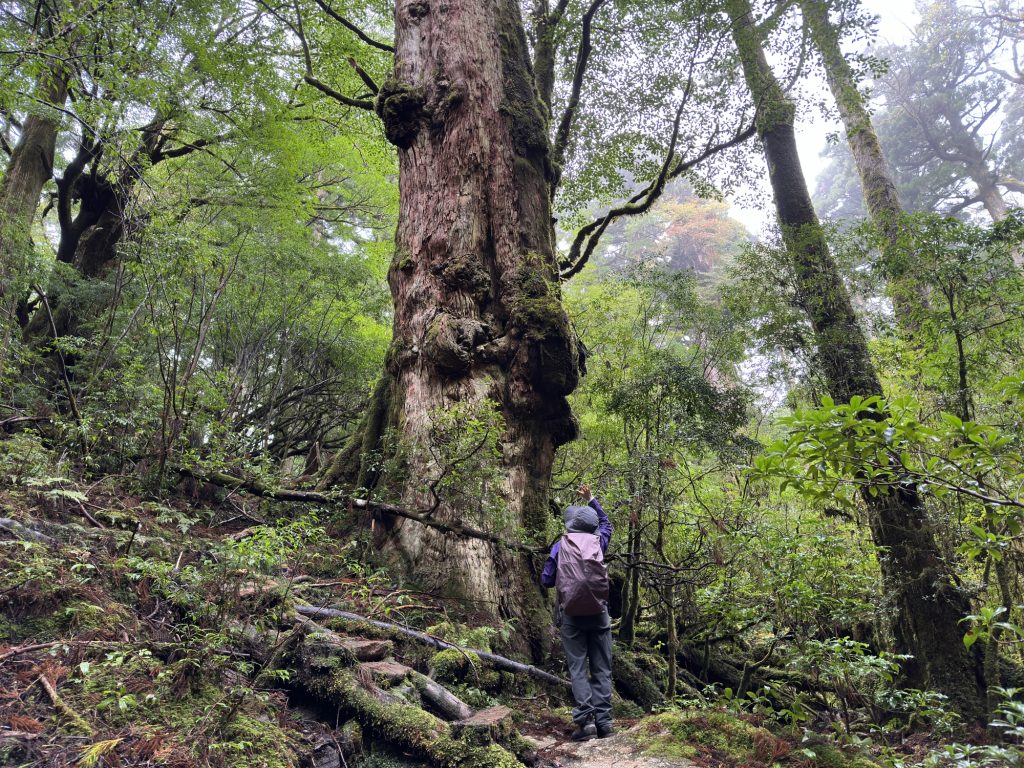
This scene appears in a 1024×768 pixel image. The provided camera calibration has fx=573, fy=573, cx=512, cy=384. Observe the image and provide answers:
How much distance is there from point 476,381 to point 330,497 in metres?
1.70

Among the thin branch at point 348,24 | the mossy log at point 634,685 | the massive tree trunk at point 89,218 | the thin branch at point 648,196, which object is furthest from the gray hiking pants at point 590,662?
the massive tree trunk at point 89,218

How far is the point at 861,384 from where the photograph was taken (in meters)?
7.22

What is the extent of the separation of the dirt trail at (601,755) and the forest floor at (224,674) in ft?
0.05

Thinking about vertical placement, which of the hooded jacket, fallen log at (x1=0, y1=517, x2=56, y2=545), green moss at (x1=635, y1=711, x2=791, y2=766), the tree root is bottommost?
green moss at (x1=635, y1=711, x2=791, y2=766)

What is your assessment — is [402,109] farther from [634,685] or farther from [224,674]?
[634,685]

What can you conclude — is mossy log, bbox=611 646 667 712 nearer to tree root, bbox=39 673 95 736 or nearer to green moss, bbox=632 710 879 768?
green moss, bbox=632 710 879 768

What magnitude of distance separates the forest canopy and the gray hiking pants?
26 centimetres

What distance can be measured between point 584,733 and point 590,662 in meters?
0.63

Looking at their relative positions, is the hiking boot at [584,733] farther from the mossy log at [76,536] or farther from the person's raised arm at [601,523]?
the mossy log at [76,536]

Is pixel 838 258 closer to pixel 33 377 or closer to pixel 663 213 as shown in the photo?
pixel 33 377

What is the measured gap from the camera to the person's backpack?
434 centimetres

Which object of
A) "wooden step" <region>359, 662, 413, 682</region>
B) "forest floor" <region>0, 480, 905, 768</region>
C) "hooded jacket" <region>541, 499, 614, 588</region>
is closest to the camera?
"forest floor" <region>0, 480, 905, 768</region>

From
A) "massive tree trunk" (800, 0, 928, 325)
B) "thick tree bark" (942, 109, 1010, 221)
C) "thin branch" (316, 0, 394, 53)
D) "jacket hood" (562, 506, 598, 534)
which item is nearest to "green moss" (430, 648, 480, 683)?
"jacket hood" (562, 506, 598, 534)

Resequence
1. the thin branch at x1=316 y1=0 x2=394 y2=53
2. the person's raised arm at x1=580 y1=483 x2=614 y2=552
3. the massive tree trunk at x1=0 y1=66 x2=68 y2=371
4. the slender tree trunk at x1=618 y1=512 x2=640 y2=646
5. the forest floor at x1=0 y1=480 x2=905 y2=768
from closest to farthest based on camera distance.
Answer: the forest floor at x1=0 y1=480 x2=905 y2=768
the person's raised arm at x1=580 y1=483 x2=614 y2=552
the slender tree trunk at x1=618 y1=512 x2=640 y2=646
the massive tree trunk at x1=0 y1=66 x2=68 y2=371
the thin branch at x1=316 y1=0 x2=394 y2=53
